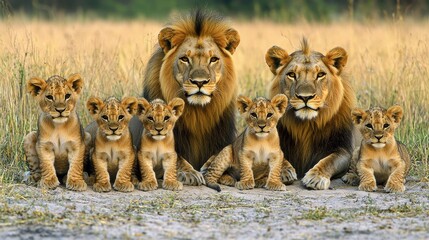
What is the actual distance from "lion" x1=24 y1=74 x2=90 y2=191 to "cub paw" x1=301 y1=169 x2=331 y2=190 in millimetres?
1651

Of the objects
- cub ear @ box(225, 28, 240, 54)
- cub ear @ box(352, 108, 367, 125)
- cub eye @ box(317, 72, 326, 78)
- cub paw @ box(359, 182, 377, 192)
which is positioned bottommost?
→ cub paw @ box(359, 182, 377, 192)

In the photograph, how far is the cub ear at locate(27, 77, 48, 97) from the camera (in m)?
6.83

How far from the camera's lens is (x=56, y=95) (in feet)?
22.2

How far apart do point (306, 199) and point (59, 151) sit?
5.77 ft

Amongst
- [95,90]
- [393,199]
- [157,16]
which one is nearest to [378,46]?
[95,90]

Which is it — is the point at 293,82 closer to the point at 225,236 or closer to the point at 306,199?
the point at 306,199

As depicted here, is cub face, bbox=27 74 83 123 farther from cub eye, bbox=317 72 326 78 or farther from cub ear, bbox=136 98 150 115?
cub eye, bbox=317 72 326 78

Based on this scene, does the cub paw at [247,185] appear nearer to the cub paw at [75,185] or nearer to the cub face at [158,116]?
the cub face at [158,116]

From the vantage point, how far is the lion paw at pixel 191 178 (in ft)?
23.9

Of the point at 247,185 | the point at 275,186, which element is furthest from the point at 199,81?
the point at 275,186

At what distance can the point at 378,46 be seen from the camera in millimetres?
12578

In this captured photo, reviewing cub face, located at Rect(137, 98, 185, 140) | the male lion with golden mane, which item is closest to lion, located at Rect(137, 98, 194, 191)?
cub face, located at Rect(137, 98, 185, 140)

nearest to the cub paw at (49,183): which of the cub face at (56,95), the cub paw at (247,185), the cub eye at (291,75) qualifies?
the cub face at (56,95)

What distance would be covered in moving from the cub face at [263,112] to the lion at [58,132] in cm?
121
